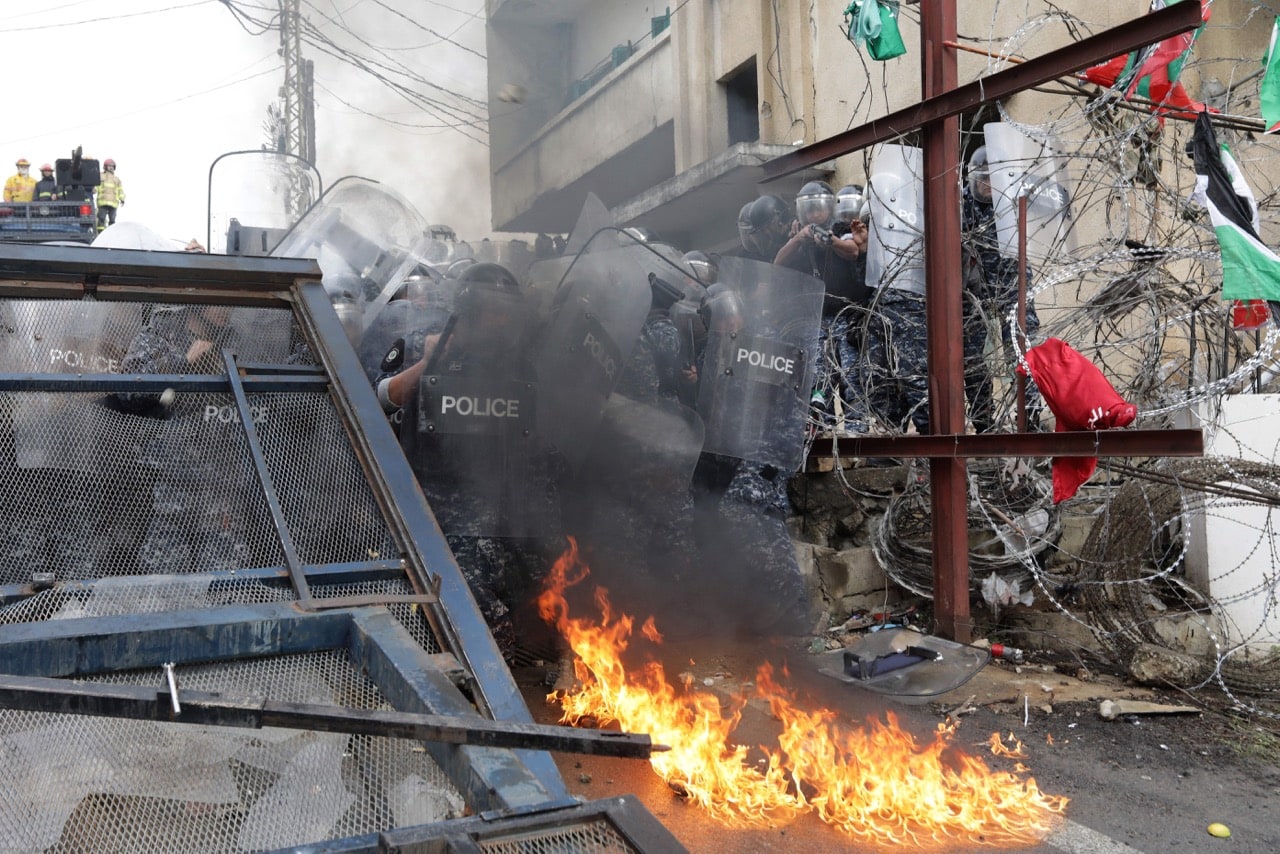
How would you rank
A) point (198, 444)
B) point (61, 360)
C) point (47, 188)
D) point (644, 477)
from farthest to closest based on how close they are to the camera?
point (47, 188)
point (644, 477)
point (61, 360)
point (198, 444)

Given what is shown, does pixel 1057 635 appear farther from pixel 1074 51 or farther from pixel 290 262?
pixel 290 262

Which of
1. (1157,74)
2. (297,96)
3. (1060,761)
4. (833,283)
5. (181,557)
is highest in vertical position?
(297,96)

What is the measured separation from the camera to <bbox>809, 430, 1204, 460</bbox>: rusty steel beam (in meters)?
4.39

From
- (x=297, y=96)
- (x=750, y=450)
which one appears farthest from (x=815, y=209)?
(x=297, y=96)

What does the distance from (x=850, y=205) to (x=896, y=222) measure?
809 mm

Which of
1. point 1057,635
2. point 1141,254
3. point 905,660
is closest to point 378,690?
point 905,660

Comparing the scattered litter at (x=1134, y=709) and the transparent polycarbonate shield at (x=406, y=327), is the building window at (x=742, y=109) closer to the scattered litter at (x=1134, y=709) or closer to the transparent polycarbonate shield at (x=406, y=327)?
the transparent polycarbonate shield at (x=406, y=327)

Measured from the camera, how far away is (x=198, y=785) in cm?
200

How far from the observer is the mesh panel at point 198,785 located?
1844 mm

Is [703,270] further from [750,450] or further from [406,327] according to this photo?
[406,327]

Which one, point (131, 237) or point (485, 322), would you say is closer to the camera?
point (485, 322)

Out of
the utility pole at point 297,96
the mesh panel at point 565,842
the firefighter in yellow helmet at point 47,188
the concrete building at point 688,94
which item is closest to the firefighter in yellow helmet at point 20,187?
the firefighter in yellow helmet at point 47,188

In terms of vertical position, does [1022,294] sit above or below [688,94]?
below

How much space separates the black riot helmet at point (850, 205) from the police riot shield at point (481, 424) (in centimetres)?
324
